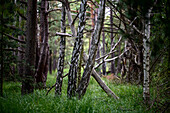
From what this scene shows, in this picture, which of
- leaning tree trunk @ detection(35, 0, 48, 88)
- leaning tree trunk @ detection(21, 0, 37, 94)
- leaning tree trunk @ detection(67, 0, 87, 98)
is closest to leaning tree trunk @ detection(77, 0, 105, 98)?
leaning tree trunk @ detection(67, 0, 87, 98)

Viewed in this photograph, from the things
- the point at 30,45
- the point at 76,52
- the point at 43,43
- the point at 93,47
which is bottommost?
the point at 76,52

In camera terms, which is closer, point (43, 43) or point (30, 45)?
point (30, 45)

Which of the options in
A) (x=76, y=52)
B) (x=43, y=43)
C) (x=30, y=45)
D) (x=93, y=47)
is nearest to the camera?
(x=93, y=47)

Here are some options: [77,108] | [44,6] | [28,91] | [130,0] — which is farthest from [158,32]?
[44,6]

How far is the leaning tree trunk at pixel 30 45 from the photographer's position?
6441 millimetres

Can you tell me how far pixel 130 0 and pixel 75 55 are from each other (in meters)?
2.48

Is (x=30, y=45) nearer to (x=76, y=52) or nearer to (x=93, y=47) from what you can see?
(x=76, y=52)

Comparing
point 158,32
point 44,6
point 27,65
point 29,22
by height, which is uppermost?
point 44,6

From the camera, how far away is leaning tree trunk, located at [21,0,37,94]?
644 centimetres

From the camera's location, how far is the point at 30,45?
654cm

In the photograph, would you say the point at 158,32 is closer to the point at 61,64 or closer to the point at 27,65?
the point at 61,64

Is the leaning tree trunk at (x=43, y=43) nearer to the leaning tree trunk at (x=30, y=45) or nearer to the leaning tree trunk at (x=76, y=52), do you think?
the leaning tree trunk at (x=30, y=45)

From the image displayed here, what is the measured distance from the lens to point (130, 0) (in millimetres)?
3779

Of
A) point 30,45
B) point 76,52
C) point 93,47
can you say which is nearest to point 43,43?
point 30,45
